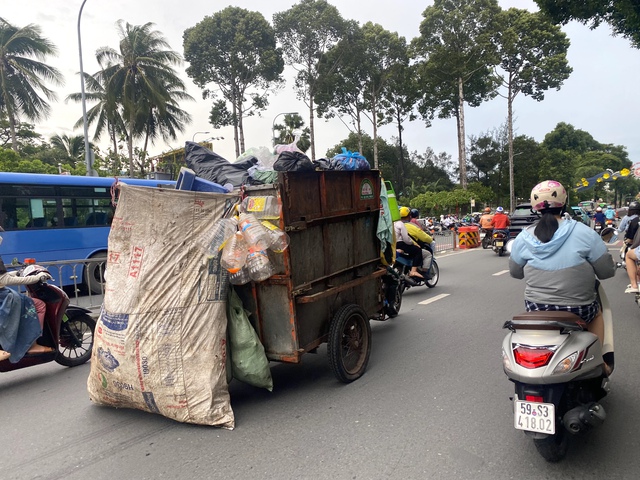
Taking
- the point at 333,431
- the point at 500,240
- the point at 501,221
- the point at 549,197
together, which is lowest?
the point at 333,431

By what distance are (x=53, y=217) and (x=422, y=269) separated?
834 cm

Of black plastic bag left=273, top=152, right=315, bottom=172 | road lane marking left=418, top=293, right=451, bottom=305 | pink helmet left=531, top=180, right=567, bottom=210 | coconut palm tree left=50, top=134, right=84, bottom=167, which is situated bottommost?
road lane marking left=418, top=293, right=451, bottom=305

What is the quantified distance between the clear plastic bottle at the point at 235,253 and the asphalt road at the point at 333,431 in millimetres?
1193

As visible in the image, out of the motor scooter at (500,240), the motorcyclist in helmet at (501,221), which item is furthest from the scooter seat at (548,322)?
the motorcyclist in helmet at (501,221)

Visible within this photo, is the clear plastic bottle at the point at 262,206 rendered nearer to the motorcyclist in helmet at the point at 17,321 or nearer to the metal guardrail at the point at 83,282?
the motorcyclist in helmet at the point at 17,321

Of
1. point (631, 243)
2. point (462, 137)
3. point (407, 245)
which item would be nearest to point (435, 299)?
point (407, 245)

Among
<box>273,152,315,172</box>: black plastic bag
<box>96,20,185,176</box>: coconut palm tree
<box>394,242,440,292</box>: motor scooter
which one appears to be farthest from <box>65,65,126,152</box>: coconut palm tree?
<box>273,152,315,172</box>: black plastic bag

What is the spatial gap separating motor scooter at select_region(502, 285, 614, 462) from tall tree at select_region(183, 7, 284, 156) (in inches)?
1265

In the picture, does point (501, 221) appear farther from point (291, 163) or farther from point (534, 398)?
point (534, 398)

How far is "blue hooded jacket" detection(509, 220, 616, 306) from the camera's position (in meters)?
3.01

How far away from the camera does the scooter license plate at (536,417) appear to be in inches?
101

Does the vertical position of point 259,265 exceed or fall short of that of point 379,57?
it falls short

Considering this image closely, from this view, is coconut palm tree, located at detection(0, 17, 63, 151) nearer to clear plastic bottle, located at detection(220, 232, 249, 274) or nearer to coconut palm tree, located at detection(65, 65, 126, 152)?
coconut palm tree, located at detection(65, 65, 126, 152)

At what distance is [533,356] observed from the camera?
267cm
